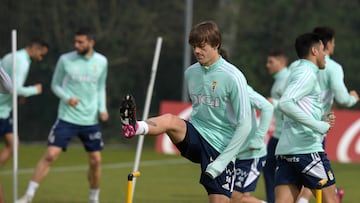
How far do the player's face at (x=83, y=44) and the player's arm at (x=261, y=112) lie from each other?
3.61m

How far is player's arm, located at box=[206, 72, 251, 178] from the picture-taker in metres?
8.45

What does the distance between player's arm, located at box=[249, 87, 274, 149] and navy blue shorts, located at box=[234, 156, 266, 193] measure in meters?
0.22

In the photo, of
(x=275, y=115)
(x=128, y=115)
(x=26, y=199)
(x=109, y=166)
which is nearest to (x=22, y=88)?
(x=26, y=199)

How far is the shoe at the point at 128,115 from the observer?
296 inches

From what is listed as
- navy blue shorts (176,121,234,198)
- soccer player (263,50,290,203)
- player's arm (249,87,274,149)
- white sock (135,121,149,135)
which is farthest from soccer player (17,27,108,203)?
white sock (135,121,149,135)

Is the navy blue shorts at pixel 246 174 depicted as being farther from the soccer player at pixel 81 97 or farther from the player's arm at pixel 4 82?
the soccer player at pixel 81 97

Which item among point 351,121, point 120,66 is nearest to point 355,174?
point 351,121

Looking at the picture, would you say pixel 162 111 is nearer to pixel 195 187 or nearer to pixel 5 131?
pixel 195 187

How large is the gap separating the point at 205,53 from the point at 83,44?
209 inches

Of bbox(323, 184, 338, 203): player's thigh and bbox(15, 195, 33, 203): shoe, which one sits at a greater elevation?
bbox(323, 184, 338, 203): player's thigh

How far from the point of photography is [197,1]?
2756 cm

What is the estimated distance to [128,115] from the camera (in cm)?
757

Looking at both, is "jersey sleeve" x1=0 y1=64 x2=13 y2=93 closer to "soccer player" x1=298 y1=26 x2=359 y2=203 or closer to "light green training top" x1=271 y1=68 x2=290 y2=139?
"soccer player" x1=298 y1=26 x2=359 y2=203

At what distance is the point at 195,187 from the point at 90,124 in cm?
322
